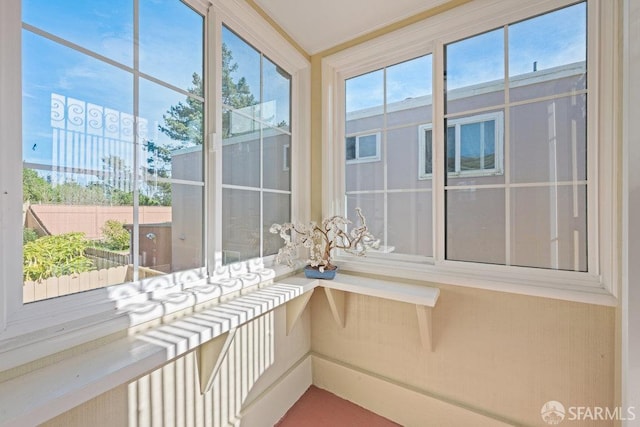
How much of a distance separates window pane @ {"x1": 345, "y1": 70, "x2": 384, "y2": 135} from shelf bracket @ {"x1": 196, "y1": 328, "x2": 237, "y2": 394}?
145 cm

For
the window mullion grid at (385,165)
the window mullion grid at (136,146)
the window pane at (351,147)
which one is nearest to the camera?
the window mullion grid at (136,146)

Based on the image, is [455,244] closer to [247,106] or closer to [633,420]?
[633,420]

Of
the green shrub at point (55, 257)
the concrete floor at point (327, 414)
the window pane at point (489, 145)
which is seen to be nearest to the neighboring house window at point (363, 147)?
the window pane at point (489, 145)

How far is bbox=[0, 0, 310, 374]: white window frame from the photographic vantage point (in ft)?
2.25

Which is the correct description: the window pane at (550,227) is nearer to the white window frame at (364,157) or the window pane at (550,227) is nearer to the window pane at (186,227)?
the white window frame at (364,157)

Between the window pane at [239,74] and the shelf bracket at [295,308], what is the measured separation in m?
1.14

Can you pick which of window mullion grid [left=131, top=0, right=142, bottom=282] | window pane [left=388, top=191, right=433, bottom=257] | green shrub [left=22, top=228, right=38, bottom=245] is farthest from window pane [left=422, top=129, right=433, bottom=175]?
green shrub [left=22, top=228, right=38, bottom=245]

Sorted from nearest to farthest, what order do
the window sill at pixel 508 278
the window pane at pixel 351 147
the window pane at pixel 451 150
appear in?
the window sill at pixel 508 278, the window pane at pixel 451 150, the window pane at pixel 351 147

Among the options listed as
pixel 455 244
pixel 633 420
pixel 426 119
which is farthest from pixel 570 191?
pixel 633 420

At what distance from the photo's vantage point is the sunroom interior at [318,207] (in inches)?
31.0

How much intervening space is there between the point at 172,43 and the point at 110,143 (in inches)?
21.8

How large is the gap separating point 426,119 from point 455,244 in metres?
0.77

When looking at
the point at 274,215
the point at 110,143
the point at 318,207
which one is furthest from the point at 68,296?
the point at 318,207

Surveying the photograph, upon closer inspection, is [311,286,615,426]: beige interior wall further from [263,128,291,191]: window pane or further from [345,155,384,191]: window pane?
[263,128,291,191]: window pane
